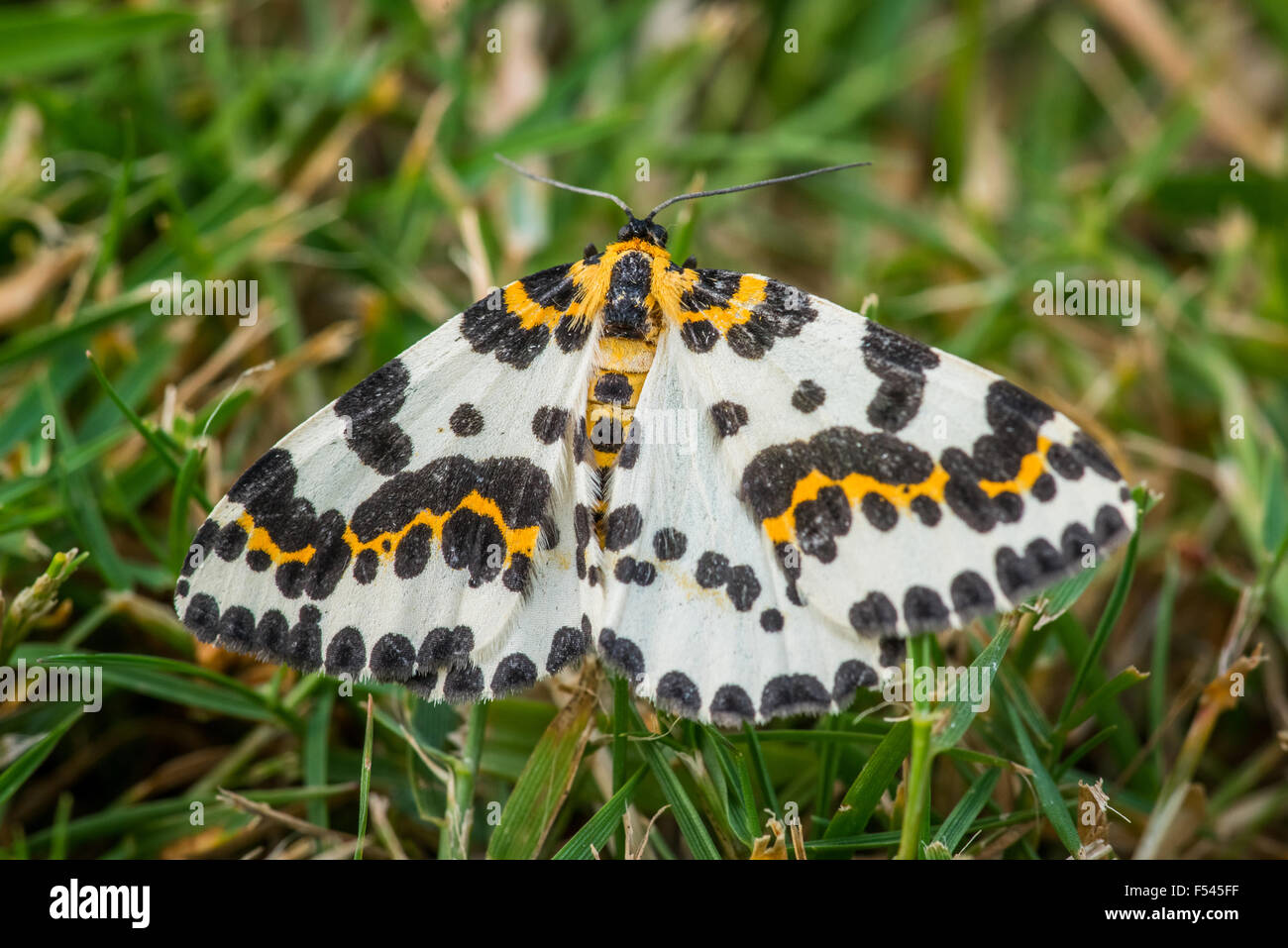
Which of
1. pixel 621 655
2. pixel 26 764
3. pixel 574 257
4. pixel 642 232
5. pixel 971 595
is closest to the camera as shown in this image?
pixel 971 595

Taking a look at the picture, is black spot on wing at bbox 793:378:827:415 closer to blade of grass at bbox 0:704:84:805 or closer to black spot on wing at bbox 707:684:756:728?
black spot on wing at bbox 707:684:756:728

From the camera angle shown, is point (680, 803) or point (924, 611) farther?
point (680, 803)

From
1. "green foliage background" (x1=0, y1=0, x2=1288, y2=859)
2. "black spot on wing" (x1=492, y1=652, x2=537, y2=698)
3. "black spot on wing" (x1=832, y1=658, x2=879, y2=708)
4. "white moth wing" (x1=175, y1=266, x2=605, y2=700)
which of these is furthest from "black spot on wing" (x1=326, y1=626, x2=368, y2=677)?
"black spot on wing" (x1=832, y1=658, x2=879, y2=708)

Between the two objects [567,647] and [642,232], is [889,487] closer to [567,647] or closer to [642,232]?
[567,647]

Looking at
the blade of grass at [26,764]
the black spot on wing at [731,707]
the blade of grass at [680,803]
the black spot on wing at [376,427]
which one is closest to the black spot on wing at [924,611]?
the black spot on wing at [731,707]

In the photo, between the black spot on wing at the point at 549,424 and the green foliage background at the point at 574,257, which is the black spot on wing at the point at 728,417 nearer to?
the black spot on wing at the point at 549,424

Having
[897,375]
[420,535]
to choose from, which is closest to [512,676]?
[420,535]
